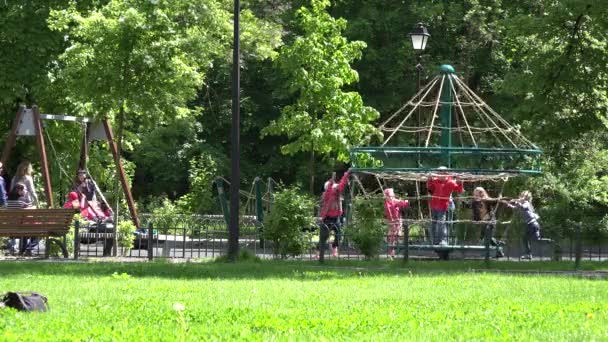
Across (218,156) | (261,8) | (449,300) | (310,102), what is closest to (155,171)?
(218,156)

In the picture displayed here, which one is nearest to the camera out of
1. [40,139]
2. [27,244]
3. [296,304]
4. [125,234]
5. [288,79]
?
[296,304]

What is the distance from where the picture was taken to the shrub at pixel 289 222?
2172 cm

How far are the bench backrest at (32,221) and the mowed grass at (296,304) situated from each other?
2.25 metres

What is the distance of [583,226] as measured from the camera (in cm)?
2042

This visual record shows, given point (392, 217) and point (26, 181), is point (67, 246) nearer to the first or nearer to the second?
point (26, 181)

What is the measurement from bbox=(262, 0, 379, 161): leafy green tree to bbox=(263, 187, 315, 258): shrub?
1166cm

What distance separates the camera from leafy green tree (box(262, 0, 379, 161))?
111 feet

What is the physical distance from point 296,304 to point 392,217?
12.5 m

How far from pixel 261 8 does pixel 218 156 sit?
6.87 m

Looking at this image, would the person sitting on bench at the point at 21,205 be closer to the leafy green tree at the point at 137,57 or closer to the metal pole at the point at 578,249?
the leafy green tree at the point at 137,57

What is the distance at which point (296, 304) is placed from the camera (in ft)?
39.0

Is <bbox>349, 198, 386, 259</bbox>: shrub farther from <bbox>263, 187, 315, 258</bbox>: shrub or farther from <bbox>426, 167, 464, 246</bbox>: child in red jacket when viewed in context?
<bbox>426, 167, 464, 246</bbox>: child in red jacket

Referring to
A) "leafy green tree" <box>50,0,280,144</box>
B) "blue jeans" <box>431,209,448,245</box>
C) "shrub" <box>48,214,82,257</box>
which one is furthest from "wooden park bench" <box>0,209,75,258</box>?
"blue jeans" <box>431,209,448,245</box>

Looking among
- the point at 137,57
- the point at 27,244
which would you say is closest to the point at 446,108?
the point at 137,57
